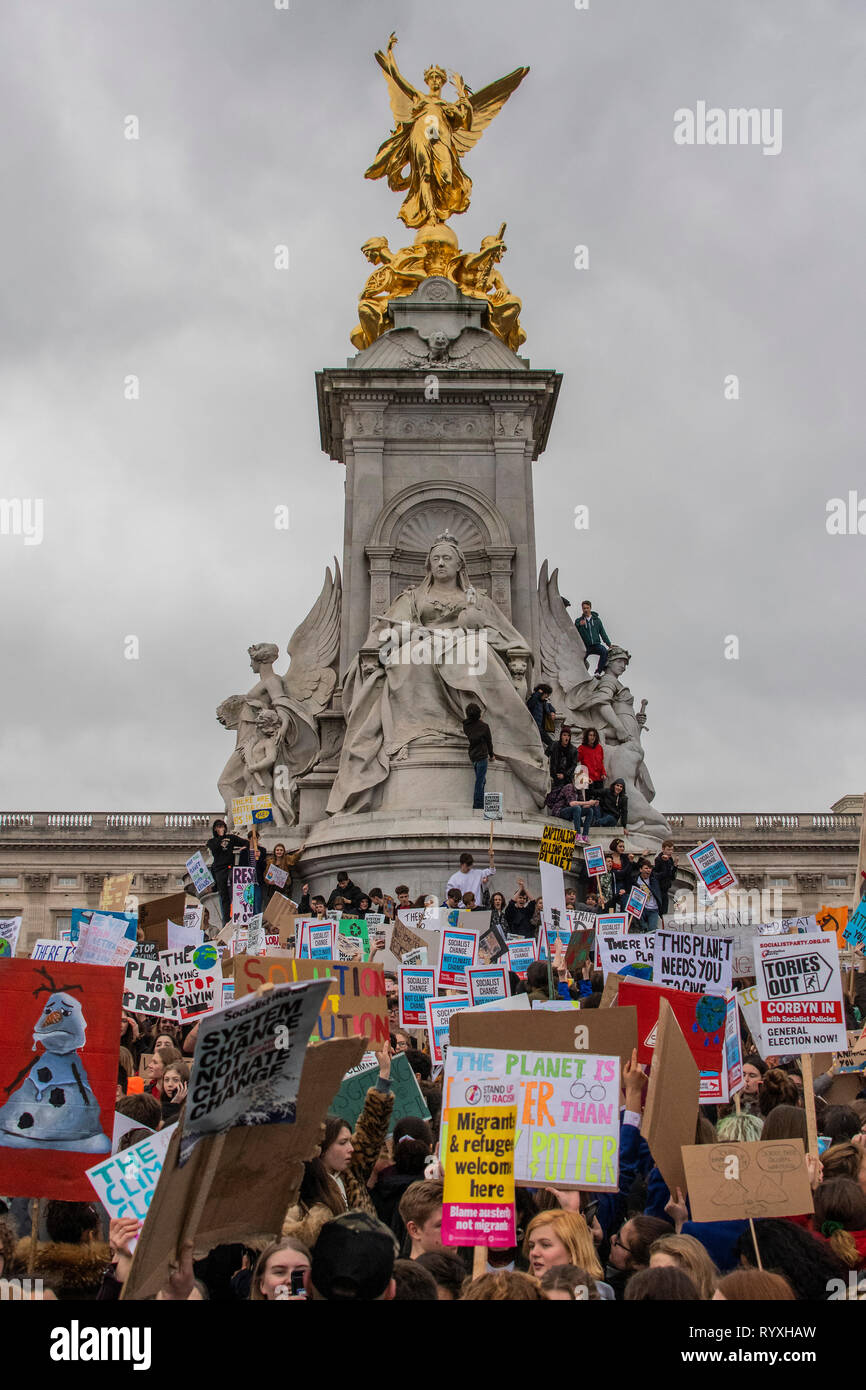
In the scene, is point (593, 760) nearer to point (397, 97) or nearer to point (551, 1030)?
point (397, 97)

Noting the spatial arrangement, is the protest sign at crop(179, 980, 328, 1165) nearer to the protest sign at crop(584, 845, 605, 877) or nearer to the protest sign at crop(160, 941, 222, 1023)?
the protest sign at crop(160, 941, 222, 1023)

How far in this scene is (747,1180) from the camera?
6.66m

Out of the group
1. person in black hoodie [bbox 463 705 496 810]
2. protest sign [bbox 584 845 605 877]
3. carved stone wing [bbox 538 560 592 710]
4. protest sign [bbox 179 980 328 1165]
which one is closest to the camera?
protest sign [bbox 179 980 328 1165]

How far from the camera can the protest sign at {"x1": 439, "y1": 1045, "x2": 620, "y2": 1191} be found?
23.6 ft

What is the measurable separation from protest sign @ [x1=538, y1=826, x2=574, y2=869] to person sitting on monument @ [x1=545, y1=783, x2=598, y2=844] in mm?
6316

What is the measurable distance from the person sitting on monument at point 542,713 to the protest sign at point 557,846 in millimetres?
7833

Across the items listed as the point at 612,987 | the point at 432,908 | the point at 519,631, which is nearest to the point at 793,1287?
the point at 612,987

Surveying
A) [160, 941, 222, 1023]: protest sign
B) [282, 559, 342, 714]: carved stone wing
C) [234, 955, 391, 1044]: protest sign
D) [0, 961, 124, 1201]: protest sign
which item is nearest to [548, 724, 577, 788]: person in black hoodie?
[282, 559, 342, 714]: carved stone wing

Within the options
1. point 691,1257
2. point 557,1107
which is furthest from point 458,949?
point 691,1257

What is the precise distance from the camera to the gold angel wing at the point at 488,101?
34531 mm

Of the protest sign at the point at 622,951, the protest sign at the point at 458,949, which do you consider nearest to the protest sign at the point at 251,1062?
the protest sign at the point at 622,951

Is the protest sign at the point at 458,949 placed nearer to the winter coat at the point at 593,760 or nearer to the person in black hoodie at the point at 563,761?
the person in black hoodie at the point at 563,761

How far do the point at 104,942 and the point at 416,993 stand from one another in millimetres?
2842
